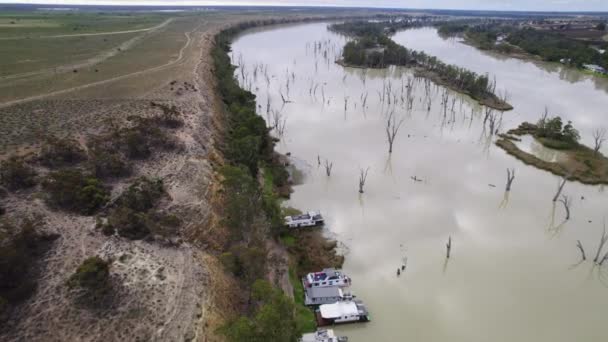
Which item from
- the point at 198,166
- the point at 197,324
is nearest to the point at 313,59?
the point at 198,166

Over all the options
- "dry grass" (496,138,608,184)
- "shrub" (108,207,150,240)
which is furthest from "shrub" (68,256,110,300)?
"dry grass" (496,138,608,184)

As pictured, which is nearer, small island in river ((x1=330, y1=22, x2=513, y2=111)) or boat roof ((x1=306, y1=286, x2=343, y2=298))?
boat roof ((x1=306, y1=286, x2=343, y2=298))

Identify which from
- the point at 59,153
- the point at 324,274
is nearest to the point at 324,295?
the point at 324,274

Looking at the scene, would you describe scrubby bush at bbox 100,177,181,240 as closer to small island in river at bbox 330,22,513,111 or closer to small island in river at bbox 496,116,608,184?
small island in river at bbox 496,116,608,184

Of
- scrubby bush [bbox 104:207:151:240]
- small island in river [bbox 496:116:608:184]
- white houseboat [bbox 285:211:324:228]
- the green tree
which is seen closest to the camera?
scrubby bush [bbox 104:207:151:240]

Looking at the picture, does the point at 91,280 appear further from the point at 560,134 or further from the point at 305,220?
the point at 560,134

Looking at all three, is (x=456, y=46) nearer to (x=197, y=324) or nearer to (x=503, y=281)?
(x=503, y=281)

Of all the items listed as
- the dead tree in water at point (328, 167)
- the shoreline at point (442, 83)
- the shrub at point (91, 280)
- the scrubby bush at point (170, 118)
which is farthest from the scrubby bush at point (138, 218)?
the shoreline at point (442, 83)
